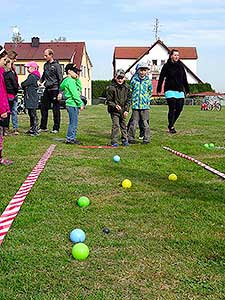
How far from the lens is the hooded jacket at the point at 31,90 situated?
11219 mm

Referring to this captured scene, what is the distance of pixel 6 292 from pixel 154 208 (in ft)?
6.90

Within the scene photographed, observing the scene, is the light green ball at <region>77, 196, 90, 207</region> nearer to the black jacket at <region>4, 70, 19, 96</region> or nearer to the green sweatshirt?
the green sweatshirt

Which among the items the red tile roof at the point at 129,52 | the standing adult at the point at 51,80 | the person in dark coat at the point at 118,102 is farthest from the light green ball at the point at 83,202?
the red tile roof at the point at 129,52

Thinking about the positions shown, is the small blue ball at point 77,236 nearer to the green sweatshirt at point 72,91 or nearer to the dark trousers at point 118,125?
the dark trousers at point 118,125

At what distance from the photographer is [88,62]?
6500 cm

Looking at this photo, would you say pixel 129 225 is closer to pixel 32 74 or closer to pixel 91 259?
pixel 91 259

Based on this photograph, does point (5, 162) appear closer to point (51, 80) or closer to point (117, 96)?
point (117, 96)

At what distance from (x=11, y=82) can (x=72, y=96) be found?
1.76 meters

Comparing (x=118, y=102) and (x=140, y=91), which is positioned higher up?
(x=140, y=91)

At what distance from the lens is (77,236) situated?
12.1 ft

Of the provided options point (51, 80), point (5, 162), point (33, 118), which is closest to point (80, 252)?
point (5, 162)

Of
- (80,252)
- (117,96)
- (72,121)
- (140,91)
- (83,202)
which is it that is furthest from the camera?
(140,91)

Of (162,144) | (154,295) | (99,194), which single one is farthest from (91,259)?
(162,144)

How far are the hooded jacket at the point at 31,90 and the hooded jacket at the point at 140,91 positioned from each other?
8.26 ft
